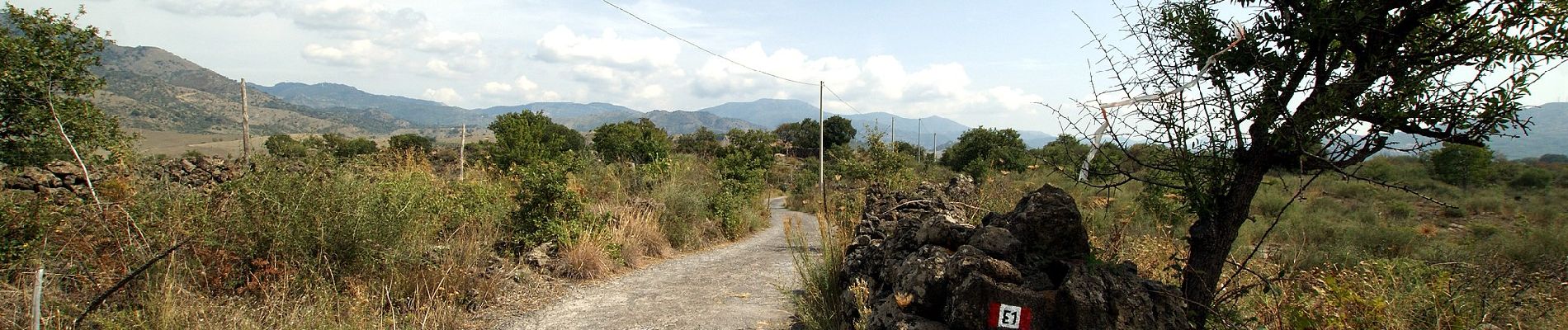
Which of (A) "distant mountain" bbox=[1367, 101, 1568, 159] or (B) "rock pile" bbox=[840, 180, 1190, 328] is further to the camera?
(B) "rock pile" bbox=[840, 180, 1190, 328]

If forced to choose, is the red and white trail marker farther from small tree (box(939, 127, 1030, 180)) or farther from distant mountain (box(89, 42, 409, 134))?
distant mountain (box(89, 42, 409, 134))

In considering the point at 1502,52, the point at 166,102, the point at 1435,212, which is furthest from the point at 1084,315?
the point at 166,102

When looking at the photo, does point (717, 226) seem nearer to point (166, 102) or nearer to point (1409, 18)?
point (1409, 18)

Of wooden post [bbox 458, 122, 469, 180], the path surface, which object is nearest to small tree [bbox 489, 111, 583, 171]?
wooden post [bbox 458, 122, 469, 180]

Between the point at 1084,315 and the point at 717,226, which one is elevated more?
the point at 1084,315

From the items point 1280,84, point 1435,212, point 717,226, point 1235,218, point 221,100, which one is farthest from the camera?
point 221,100

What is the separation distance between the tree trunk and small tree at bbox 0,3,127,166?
10631mm

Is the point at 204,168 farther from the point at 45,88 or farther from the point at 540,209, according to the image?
the point at 540,209

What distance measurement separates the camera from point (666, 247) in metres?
9.31

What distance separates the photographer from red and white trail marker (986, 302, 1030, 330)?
8.97 ft

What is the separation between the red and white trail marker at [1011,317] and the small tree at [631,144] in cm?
1485

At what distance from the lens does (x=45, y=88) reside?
7.81 metres

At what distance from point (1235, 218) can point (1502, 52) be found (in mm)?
936

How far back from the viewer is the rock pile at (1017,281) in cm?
271
